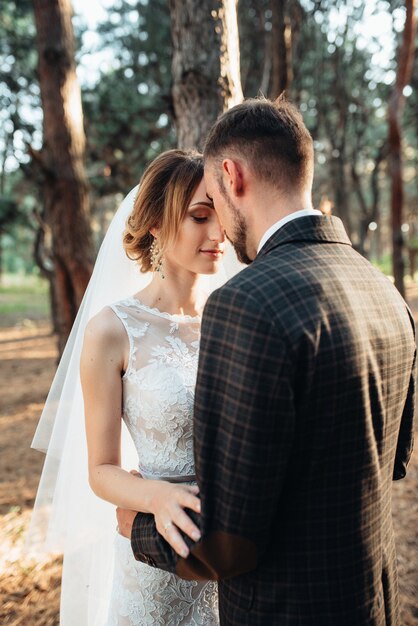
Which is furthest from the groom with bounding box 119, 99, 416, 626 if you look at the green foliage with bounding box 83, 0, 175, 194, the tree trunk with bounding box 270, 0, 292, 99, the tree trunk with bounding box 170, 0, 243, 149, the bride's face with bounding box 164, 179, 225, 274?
the green foliage with bounding box 83, 0, 175, 194

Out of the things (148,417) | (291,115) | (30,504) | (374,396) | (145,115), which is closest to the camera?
(374,396)

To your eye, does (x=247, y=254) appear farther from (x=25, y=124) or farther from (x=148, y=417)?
(x=25, y=124)

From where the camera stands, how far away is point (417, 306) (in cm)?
1438

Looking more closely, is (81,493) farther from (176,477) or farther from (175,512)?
(175,512)

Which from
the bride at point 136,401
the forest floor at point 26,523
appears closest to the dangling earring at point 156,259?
the bride at point 136,401

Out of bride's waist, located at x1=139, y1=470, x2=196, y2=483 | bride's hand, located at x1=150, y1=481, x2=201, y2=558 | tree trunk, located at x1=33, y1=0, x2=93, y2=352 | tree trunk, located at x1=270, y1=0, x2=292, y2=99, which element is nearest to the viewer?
bride's hand, located at x1=150, y1=481, x2=201, y2=558

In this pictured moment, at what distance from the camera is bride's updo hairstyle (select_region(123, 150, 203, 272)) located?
212cm

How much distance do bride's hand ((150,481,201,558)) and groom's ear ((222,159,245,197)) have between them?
0.89 metres

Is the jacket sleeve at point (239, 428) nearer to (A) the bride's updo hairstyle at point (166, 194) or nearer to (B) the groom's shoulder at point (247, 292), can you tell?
(B) the groom's shoulder at point (247, 292)

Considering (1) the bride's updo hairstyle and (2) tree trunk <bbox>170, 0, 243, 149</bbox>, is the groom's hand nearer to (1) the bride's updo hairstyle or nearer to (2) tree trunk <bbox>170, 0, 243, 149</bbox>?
(1) the bride's updo hairstyle

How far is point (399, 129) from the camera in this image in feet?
22.2

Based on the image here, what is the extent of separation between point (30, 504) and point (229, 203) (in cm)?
422

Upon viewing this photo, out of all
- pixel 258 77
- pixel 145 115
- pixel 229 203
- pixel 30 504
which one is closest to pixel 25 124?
pixel 145 115

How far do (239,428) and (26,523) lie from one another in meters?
3.88
